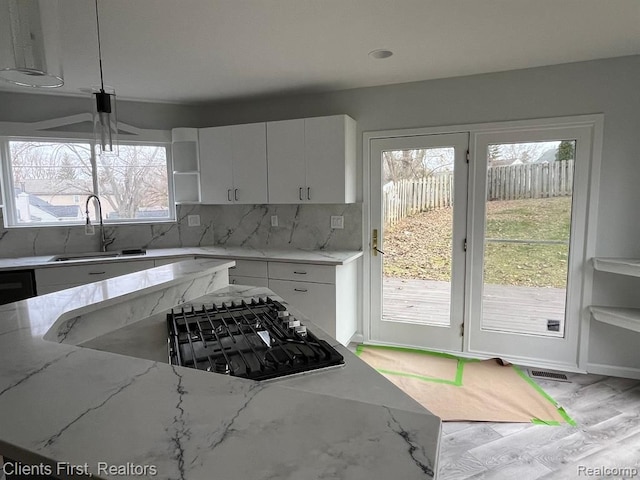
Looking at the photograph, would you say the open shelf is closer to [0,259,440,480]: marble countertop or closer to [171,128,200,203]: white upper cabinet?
[171,128,200,203]: white upper cabinet

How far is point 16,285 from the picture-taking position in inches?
120

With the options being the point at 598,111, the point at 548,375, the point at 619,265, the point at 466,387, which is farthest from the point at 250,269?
the point at 598,111

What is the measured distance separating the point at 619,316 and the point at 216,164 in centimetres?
370

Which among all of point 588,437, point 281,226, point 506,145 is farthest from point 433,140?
point 588,437

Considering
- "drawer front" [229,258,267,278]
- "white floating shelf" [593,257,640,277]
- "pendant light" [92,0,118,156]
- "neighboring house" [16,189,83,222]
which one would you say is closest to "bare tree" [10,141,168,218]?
"neighboring house" [16,189,83,222]

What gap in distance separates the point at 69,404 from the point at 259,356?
1.63 ft

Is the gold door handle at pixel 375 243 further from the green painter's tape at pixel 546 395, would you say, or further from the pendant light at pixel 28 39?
the pendant light at pixel 28 39

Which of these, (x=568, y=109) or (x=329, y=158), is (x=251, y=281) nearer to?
(x=329, y=158)

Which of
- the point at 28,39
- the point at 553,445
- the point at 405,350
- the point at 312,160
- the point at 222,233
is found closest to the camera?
the point at 28,39

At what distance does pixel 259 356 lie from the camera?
1120 millimetres

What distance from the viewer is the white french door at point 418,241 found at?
10.8ft

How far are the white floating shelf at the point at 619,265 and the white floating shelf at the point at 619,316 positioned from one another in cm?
31

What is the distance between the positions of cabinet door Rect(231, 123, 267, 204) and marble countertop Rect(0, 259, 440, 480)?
268cm

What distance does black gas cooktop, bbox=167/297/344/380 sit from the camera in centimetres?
105
